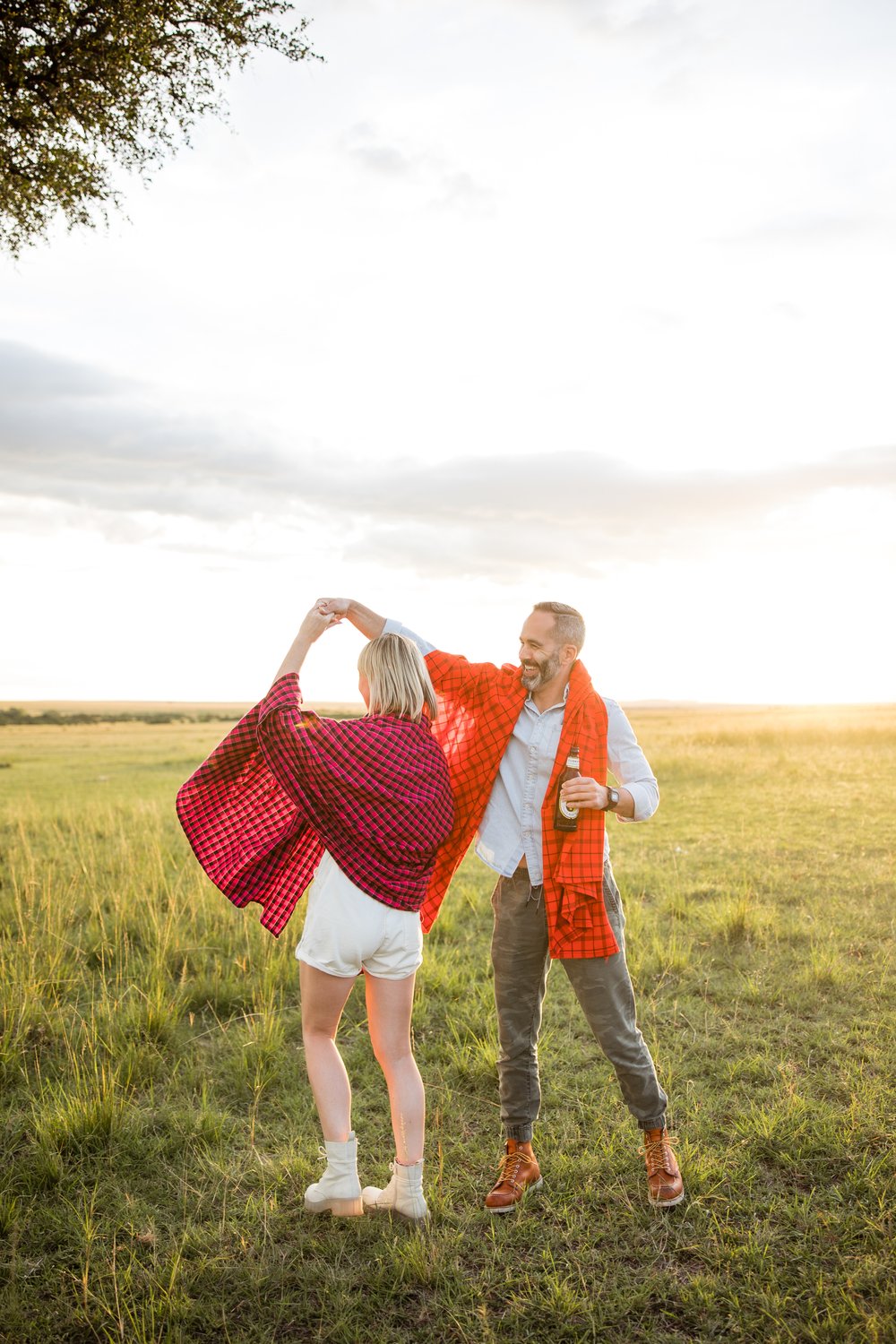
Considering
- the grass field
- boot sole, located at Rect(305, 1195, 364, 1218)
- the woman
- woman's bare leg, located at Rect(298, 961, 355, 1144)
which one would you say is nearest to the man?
the woman

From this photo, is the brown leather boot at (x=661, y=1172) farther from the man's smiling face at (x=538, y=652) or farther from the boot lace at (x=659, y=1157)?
the man's smiling face at (x=538, y=652)

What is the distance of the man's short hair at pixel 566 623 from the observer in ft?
13.7

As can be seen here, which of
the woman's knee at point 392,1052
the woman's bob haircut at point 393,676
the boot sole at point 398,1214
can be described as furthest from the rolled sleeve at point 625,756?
the boot sole at point 398,1214

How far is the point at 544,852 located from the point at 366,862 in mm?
867

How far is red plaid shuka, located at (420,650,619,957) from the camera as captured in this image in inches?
156

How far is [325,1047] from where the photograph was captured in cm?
380

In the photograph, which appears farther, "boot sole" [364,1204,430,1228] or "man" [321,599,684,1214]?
"man" [321,599,684,1214]

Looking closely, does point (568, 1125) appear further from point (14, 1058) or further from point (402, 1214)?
point (14, 1058)

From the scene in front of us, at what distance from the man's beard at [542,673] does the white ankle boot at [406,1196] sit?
2.20 metres

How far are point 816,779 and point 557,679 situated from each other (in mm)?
16118

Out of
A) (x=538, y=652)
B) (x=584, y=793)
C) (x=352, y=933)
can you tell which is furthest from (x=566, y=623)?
(x=352, y=933)

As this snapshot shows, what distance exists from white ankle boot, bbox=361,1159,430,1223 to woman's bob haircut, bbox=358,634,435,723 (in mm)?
2020

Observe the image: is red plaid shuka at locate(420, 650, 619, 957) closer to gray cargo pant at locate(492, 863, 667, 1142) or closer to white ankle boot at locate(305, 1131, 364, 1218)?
gray cargo pant at locate(492, 863, 667, 1142)

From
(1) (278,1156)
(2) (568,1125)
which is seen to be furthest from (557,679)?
(1) (278,1156)
